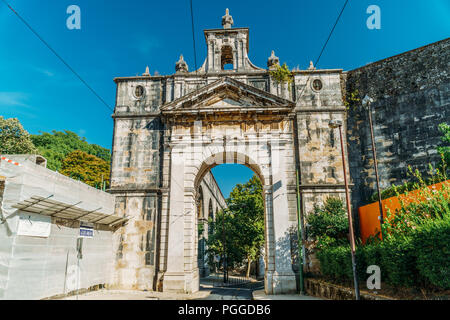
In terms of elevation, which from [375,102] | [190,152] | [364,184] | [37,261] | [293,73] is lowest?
[37,261]

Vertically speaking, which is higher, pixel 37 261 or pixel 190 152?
pixel 190 152

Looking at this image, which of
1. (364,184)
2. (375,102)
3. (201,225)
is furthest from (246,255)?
(375,102)

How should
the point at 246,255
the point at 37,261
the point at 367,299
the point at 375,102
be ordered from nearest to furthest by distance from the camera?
the point at 367,299 → the point at 37,261 → the point at 375,102 → the point at 246,255

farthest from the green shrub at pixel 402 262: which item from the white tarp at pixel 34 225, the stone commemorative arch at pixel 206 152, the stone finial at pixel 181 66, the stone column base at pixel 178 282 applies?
the stone finial at pixel 181 66

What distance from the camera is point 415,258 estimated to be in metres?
7.95

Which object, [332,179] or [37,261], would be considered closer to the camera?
[37,261]

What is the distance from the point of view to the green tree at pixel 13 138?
26.7 metres

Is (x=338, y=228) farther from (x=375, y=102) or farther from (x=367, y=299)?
(x=375, y=102)

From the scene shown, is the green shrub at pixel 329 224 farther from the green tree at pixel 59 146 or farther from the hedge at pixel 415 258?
the green tree at pixel 59 146

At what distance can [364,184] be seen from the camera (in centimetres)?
1661

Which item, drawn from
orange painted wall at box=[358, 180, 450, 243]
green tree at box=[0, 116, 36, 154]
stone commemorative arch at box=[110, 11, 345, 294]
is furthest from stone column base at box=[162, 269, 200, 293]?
green tree at box=[0, 116, 36, 154]

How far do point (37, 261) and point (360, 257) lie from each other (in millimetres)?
10148

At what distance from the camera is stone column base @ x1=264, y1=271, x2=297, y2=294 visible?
13789mm

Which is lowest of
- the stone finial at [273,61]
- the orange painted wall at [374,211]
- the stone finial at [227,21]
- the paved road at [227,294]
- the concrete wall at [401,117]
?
the paved road at [227,294]
